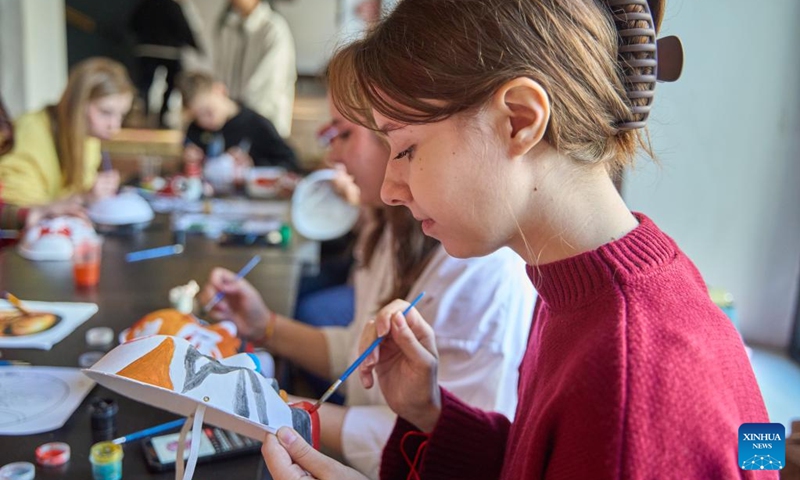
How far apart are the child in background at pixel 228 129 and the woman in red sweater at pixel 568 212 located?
10.9 ft

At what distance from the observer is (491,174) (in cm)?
66

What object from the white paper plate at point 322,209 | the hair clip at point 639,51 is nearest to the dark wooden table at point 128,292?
the white paper plate at point 322,209

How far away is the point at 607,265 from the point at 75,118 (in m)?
2.81

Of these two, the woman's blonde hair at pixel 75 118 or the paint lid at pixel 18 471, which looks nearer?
the paint lid at pixel 18 471

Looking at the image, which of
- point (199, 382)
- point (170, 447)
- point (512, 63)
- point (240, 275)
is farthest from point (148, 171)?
point (512, 63)

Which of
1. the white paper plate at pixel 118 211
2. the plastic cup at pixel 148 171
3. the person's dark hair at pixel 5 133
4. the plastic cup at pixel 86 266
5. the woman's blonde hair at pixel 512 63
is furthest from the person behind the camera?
the plastic cup at pixel 148 171

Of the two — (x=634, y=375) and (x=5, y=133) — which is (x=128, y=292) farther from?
(x=634, y=375)

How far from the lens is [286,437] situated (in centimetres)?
73

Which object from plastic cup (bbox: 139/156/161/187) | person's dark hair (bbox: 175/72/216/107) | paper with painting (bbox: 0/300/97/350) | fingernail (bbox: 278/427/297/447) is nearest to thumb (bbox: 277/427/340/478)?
fingernail (bbox: 278/427/297/447)

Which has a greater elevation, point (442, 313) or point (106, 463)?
point (442, 313)

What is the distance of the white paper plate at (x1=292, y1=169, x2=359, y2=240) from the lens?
89.7 inches

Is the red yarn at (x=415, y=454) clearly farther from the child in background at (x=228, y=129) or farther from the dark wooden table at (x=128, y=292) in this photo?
the child in background at (x=228, y=129)

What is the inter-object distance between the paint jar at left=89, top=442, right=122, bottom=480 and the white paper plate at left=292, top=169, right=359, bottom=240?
146cm

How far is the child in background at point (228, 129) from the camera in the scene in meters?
4.04
